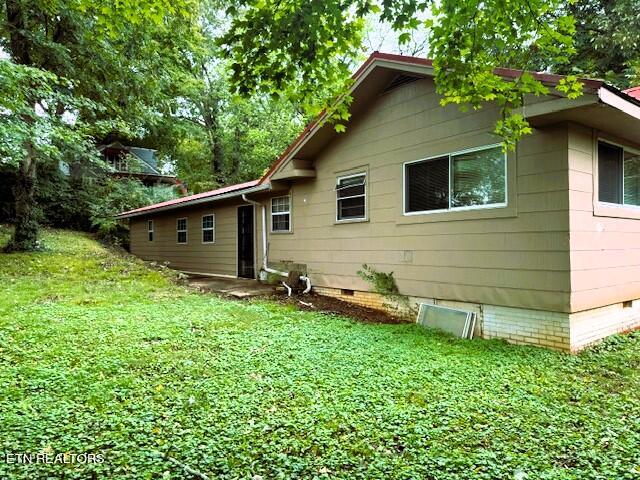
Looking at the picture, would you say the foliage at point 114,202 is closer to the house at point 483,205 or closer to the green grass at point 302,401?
the house at point 483,205

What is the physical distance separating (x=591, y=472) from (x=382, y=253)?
4.88 metres

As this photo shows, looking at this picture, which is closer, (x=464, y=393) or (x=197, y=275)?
(x=464, y=393)

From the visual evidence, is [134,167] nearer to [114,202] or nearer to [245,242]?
[114,202]

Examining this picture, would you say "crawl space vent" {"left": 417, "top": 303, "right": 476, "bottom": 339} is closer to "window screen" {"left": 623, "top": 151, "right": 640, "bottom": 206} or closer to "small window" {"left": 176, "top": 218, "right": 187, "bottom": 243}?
"window screen" {"left": 623, "top": 151, "right": 640, "bottom": 206}

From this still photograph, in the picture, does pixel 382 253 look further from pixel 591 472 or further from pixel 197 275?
pixel 197 275

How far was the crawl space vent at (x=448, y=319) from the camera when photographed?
222 inches

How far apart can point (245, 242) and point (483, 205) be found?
7.15 m

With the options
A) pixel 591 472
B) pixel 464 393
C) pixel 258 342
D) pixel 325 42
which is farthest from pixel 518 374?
pixel 325 42

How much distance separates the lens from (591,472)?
2375mm

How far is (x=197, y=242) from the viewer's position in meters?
13.3

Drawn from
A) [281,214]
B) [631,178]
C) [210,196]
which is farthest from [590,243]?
[210,196]

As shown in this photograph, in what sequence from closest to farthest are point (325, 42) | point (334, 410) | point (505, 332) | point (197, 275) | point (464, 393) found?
point (334, 410) → point (464, 393) → point (325, 42) → point (505, 332) → point (197, 275)

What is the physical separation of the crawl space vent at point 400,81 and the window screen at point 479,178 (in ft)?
5.28

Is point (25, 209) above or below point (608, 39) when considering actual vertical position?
below
